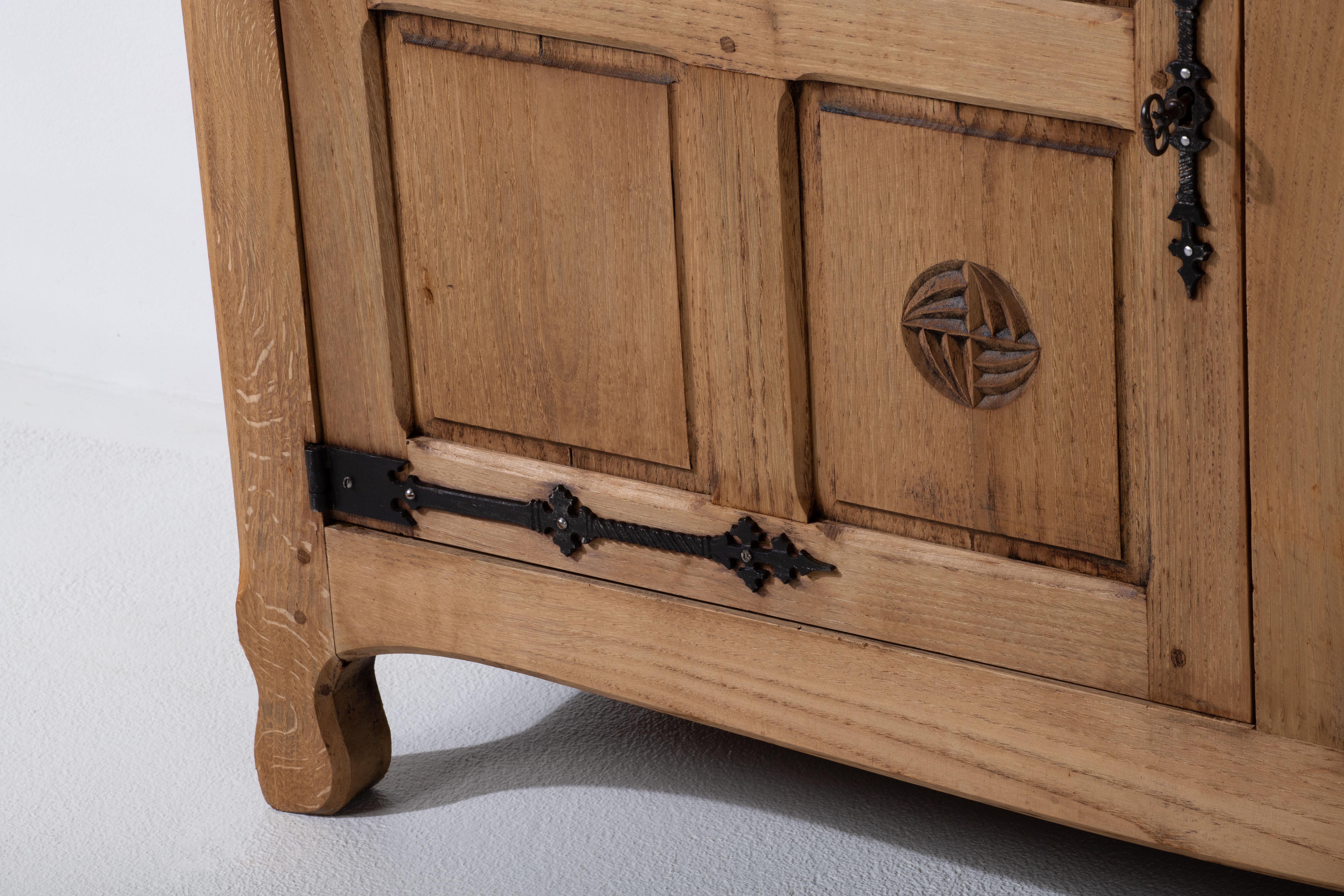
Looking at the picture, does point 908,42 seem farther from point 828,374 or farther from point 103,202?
point 103,202

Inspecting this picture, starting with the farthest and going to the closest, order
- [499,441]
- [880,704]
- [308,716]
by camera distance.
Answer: [308,716]
[499,441]
[880,704]

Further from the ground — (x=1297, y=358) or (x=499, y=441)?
(x=1297, y=358)

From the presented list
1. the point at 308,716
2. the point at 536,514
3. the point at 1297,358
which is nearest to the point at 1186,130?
the point at 1297,358

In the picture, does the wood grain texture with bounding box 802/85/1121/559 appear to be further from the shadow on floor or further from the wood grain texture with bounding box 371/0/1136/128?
the shadow on floor

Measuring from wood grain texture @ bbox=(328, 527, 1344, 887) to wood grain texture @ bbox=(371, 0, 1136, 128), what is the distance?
332 mm

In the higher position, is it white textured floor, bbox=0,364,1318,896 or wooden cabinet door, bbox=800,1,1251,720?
wooden cabinet door, bbox=800,1,1251,720

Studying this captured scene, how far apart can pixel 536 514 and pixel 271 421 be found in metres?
0.21

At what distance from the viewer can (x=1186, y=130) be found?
94 cm

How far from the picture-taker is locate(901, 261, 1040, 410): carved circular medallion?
1038 millimetres

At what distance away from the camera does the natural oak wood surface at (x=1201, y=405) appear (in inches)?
36.9

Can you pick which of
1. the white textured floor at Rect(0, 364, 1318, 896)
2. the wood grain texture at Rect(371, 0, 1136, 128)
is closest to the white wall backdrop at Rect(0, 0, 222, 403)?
the white textured floor at Rect(0, 364, 1318, 896)


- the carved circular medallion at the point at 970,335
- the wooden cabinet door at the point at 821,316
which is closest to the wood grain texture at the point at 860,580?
the wooden cabinet door at the point at 821,316

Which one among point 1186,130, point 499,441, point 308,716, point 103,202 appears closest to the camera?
point 1186,130

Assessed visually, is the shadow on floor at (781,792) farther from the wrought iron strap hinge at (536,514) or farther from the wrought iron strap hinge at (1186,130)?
the wrought iron strap hinge at (1186,130)
